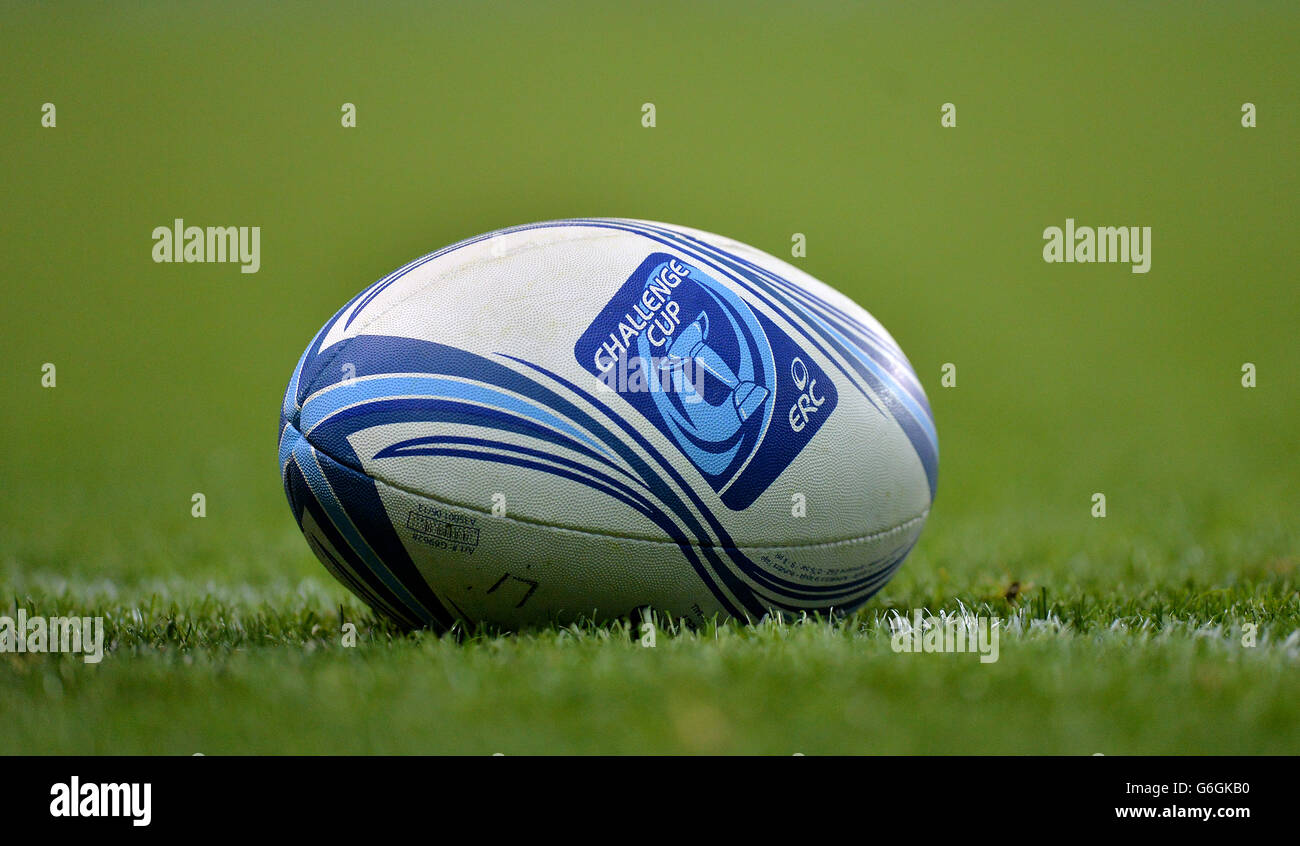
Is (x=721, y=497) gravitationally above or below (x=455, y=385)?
below

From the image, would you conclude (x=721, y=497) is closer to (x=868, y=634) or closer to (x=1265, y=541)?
(x=868, y=634)

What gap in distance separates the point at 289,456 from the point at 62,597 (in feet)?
5.68

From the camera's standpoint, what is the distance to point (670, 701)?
287 cm

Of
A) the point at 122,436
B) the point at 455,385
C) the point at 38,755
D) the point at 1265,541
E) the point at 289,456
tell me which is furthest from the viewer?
the point at 122,436

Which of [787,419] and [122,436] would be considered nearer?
[787,419]

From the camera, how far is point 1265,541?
18.1ft

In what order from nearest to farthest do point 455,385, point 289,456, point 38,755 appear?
point 38,755 → point 455,385 → point 289,456

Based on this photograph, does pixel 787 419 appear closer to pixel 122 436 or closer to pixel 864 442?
pixel 864 442

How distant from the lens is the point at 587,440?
3.49 metres

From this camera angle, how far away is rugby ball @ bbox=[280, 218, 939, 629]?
351 centimetres

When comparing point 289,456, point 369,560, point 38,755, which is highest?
point 289,456

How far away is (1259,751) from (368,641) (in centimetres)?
238

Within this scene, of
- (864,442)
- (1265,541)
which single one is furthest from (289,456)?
(1265,541)

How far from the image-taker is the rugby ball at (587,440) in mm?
3508
